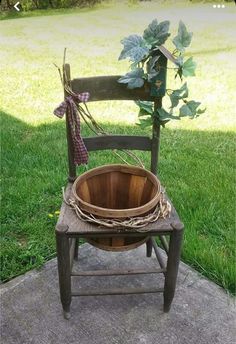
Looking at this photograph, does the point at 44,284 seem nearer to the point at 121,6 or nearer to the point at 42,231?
the point at 42,231

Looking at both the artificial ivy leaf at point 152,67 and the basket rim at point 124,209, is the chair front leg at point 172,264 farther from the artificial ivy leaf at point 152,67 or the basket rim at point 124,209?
the artificial ivy leaf at point 152,67

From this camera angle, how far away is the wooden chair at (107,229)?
1703mm

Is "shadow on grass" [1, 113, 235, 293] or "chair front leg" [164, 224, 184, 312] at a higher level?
"chair front leg" [164, 224, 184, 312]


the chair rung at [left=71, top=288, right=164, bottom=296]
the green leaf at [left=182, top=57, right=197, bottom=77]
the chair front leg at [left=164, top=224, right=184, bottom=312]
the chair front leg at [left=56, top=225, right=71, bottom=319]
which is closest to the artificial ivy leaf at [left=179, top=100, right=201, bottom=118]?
the green leaf at [left=182, top=57, right=197, bottom=77]

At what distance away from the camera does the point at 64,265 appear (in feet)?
5.83

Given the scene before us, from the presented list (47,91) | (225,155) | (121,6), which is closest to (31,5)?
(121,6)

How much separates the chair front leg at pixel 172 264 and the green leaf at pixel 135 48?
0.74 m

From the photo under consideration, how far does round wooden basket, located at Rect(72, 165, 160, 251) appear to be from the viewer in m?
1.79

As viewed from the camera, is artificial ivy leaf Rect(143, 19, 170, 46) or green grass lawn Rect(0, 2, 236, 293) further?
green grass lawn Rect(0, 2, 236, 293)

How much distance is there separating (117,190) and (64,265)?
1.44 ft

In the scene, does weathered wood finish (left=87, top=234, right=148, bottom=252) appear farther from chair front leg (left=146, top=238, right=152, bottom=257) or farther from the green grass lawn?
the green grass lawn

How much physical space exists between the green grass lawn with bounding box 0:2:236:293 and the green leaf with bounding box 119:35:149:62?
46.0 inches

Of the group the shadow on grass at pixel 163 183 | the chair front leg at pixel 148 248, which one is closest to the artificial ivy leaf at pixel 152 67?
the chair front leg at pixel 148 248

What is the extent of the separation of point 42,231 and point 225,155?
5.86 feet
